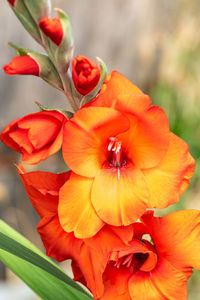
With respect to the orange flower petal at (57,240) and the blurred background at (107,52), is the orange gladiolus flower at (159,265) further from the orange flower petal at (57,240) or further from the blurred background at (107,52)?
the blurred background at (107,52)

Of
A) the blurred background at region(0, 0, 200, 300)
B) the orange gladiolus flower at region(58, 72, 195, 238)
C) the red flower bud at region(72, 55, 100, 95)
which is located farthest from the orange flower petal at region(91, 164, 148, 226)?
the blurred background at region(0, 0, 200, 300)

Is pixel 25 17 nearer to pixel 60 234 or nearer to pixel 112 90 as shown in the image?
pixel 112 90

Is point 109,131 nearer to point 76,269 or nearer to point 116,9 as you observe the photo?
point 76,269

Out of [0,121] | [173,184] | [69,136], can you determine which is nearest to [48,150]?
[69,136]

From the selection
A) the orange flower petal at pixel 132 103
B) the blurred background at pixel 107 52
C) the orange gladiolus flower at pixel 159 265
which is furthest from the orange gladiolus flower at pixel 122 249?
the blurred background at pixel 107 52

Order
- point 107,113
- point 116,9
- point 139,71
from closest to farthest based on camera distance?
point 107,113, point 116,9, point 139,71
